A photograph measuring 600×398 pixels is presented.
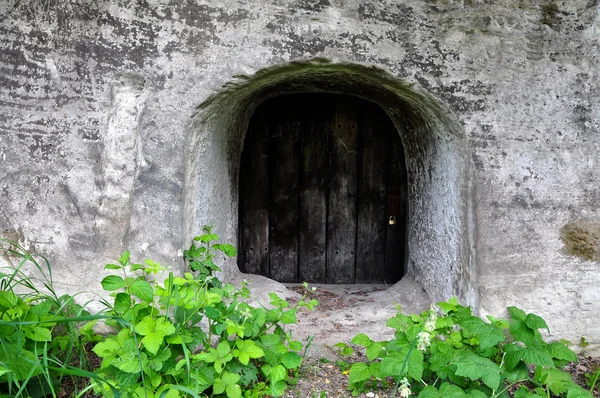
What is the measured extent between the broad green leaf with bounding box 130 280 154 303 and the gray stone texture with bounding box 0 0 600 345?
396 mm

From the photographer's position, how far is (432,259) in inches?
112

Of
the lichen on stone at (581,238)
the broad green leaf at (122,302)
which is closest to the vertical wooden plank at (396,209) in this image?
the lichen on stone at (581,238)

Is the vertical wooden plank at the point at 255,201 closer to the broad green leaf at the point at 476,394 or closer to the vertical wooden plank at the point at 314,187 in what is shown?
the vertical wooden plank at the point at 314,187

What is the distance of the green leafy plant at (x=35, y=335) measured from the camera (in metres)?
1.83

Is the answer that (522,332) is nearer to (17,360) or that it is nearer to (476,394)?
(476,394)

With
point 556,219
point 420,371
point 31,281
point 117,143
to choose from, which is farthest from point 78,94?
point 556,219

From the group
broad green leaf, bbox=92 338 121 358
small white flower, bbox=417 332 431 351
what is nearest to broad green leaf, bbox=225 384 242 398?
broad green leaf, bbox=92 338 121 358

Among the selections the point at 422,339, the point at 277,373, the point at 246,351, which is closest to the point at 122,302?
the point at 246,351

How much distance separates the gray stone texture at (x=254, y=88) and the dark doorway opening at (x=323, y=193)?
78 centimetres

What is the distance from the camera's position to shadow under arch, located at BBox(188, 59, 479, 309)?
241cm

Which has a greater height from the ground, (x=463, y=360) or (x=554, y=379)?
(x=463, y=360)

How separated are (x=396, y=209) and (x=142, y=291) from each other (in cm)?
183

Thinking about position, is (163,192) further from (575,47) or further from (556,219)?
(575,47)

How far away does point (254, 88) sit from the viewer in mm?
2557
